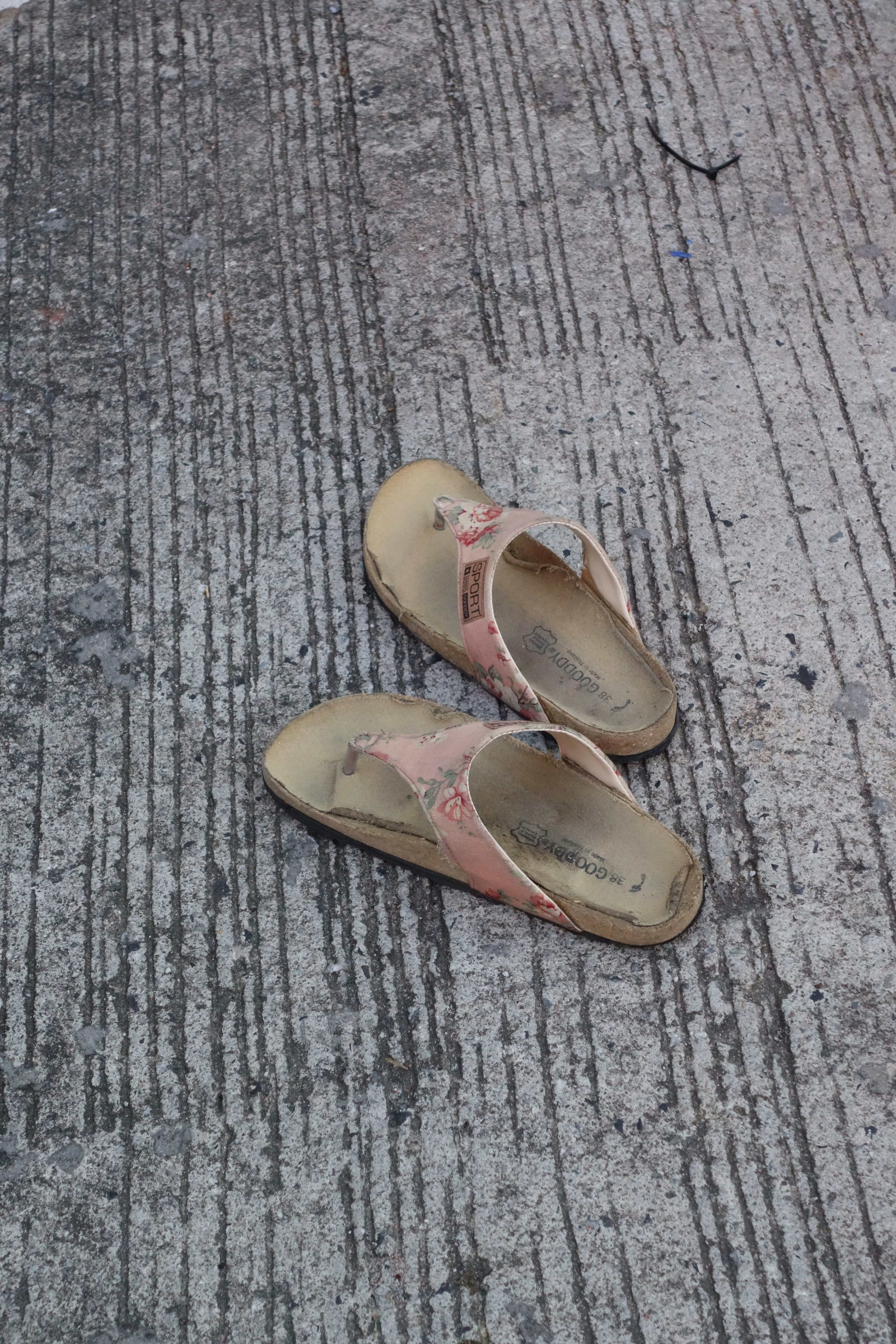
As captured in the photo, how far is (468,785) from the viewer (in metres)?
1.78

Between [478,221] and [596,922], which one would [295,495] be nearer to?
[478,221]

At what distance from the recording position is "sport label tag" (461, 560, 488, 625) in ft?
6.45

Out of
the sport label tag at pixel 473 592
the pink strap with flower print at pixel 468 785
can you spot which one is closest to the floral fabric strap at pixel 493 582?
the sport label tag at pixel 473 592

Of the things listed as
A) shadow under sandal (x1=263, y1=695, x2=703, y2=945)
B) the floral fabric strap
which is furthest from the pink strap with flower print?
the floral fabric strap

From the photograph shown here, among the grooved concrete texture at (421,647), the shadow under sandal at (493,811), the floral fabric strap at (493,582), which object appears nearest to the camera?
the grooved concrete texture at (421,647)

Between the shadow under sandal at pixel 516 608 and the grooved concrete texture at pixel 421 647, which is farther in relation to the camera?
the shadow under sandal at pixel 516 608

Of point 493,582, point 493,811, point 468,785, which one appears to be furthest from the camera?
point 493,582

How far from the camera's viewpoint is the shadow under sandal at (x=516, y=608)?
1973 millimetres

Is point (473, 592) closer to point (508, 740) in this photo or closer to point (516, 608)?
point (516, 608)

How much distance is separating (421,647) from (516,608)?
210 mm

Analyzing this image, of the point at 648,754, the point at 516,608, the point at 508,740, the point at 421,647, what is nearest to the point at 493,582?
the point at 516,608

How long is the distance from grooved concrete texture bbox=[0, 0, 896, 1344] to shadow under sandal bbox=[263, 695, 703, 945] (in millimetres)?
89

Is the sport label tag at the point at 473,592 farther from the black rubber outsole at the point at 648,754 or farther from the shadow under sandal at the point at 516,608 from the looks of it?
the black rubber outsole at the point at 648,754

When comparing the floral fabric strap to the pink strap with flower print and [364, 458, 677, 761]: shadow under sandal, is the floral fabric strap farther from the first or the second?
the pink strap with flower print
